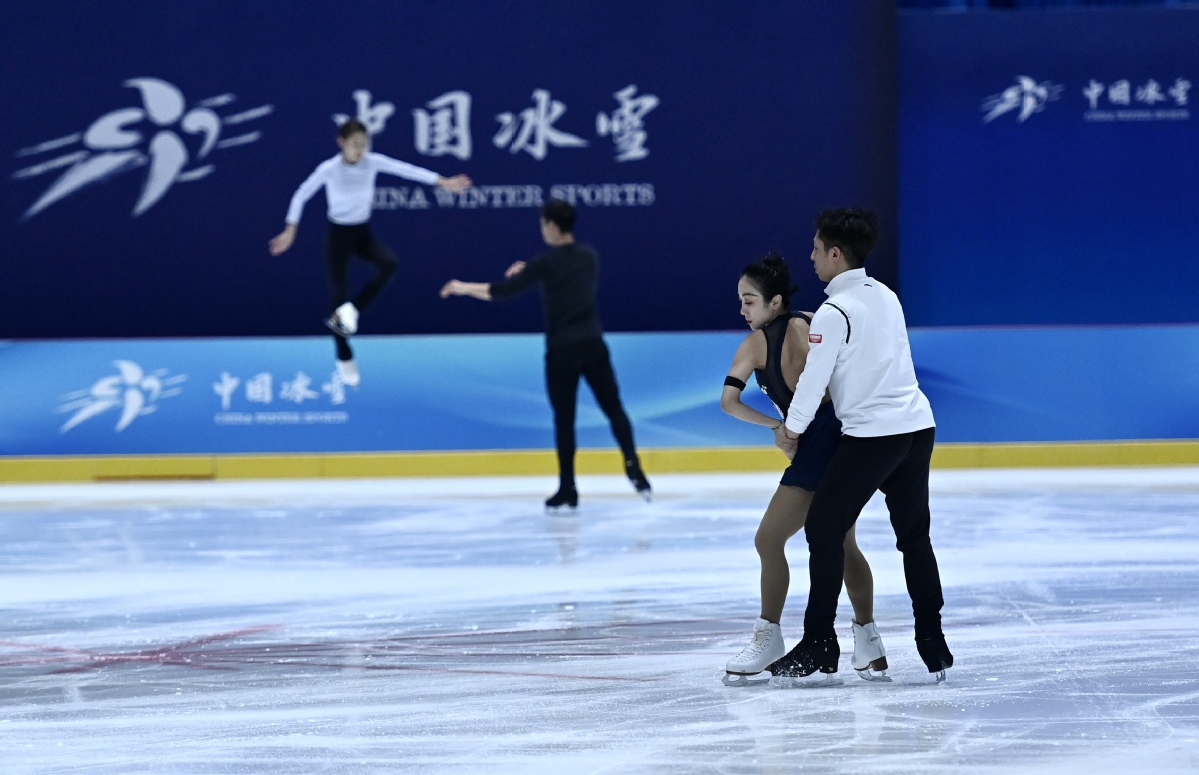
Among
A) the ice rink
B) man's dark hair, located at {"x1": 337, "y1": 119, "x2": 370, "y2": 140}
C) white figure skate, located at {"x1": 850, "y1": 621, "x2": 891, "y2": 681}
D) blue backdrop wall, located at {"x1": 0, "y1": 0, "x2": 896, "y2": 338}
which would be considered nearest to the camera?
the ice rink

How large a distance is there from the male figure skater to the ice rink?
0.24 meters

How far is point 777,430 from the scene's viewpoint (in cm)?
412

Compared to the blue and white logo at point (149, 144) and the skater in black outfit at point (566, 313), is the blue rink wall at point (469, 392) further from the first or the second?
the blue and white logo at point (149, 144)

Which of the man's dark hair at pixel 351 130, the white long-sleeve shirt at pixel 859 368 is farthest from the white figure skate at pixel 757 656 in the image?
the man's dark hair at pixel 351 130

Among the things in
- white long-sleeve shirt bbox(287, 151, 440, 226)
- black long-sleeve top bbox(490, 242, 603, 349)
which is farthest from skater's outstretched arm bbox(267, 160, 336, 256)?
black long-sleeve top bbox(490, 242, 603, 349)

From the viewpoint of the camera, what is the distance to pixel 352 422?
10.9 m

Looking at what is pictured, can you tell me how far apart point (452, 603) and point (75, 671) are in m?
1.55

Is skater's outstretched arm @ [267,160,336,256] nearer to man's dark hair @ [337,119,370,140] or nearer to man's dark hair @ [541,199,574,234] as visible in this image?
man's dark hair @ [337,119,370,140]

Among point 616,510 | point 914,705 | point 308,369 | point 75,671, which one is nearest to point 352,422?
point 308,369

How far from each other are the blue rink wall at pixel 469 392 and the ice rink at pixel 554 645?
2081 mm

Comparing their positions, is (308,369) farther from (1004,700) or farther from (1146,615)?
(1004,700)

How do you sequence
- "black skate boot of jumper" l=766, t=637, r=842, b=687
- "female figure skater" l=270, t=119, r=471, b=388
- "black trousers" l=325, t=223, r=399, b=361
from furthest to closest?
"black trousers" l=325, t=223, r=399, b=361, "female figure skater" l=270, t=119, r=471, b=388, "black skate boot of jumper" l=766, t=637, r=842, b=687

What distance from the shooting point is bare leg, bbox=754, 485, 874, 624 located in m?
4.14

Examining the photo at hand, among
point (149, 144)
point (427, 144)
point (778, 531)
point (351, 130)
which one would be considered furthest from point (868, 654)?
point (149, 144)
